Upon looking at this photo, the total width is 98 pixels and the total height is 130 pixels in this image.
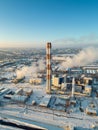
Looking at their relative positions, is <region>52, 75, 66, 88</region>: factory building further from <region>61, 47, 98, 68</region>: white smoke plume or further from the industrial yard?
<region>61, 47, 98, 68</region>: white smoke plume

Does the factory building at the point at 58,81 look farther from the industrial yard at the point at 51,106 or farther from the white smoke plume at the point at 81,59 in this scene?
the white smoke plume at the point at 81,59

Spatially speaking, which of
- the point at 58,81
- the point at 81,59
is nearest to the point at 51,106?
the point at 58,81

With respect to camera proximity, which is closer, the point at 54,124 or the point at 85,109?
the point at 54,124

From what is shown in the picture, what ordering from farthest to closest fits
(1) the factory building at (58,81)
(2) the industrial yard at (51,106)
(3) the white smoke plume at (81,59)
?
1. (3) the white smoke plume at (81,59)
2. (1) the factory building at (58,81)
3. (2) the industrial yard at (51,106)

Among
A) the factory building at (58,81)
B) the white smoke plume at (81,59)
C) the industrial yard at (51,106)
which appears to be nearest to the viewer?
the industrial yard at (51,106)

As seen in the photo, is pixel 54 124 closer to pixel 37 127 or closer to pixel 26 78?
pixel 37 127

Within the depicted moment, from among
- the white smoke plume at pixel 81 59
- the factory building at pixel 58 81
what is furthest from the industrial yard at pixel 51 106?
the white smoke plume at pixel 81 59

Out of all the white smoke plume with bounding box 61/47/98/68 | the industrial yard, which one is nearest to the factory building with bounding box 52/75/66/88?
the industrial yard

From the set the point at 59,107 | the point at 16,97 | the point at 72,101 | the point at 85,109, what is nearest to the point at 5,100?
the point at 16,97

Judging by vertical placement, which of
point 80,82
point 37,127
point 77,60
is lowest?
point 37,127

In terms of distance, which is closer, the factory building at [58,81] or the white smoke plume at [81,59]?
the factory building at [58,81]

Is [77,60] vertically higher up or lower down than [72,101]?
higher up
